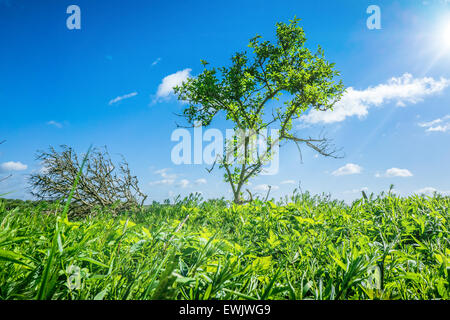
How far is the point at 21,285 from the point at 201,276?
0.79m

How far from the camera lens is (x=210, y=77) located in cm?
1347

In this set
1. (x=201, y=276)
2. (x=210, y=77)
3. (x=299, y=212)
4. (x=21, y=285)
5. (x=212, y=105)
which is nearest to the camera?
(x=21, y=285)

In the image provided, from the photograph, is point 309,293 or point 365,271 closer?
point 365,271

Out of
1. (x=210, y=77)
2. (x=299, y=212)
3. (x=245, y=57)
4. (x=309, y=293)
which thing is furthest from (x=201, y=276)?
(x=245, y=57)

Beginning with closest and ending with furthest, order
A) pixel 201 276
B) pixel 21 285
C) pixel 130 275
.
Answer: pixel 21 285 → pixel 201 276 → pixel 130 275

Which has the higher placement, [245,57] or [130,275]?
[245,57]

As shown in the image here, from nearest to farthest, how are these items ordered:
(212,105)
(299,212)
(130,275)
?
(130,275) → (299,212) → (212,105)

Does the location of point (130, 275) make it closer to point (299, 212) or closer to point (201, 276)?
point (201, 276)

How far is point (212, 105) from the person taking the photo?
47.4 ft

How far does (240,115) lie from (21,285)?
13.9m
